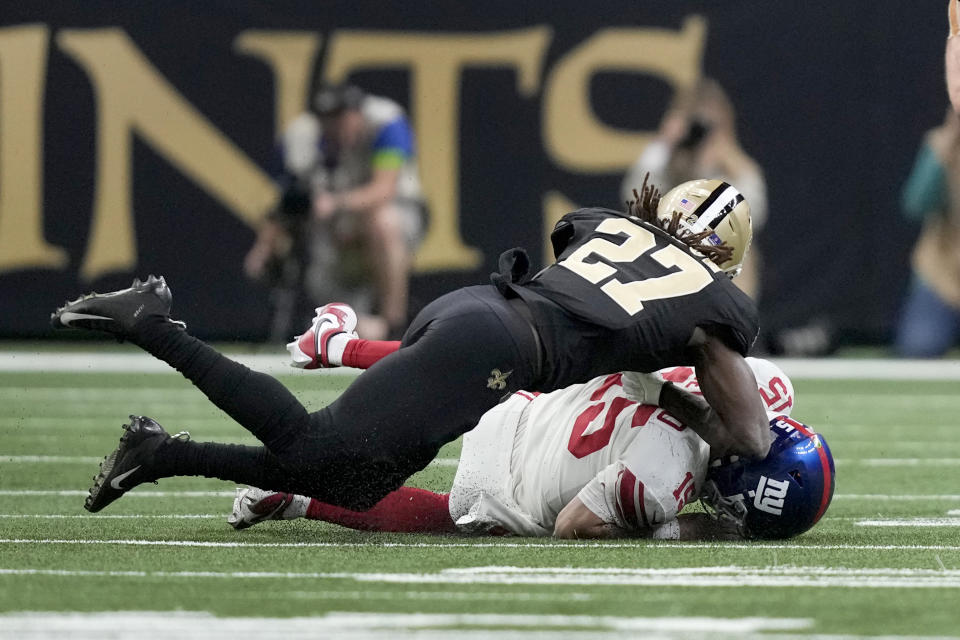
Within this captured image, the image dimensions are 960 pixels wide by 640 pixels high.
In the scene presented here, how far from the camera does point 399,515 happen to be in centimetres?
462

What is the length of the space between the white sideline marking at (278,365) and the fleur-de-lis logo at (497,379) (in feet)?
20.5

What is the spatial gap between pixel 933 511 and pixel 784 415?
840 mm

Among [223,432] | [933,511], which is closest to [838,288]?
[223,432]

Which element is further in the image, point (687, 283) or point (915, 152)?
point (915, 152)

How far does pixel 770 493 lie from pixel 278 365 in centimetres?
685

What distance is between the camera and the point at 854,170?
41.5ft

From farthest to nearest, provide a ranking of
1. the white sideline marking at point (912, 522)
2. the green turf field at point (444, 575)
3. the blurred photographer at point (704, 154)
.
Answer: the blurred photographer at point (704, 154) < the white sideline marking at point (912, 522) < the green turf field at point (444, 575)

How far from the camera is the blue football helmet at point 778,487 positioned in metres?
4.37

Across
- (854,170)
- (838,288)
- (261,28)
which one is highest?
(261,28)

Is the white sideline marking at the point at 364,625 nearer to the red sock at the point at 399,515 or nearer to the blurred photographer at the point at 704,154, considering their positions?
the red sock at the point at 399,515

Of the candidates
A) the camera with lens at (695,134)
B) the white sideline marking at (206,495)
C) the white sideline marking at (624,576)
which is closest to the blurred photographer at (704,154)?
the camera with lens at (695,134)

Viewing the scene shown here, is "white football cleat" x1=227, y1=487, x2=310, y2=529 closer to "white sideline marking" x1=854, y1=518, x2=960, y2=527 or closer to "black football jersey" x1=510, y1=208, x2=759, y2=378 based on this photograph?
"black football jersey" x1=510, y1=208, x2=759, y2=378

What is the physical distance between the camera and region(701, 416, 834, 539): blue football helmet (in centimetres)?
437

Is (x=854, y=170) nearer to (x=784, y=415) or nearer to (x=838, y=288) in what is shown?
(x=838, y=288)
